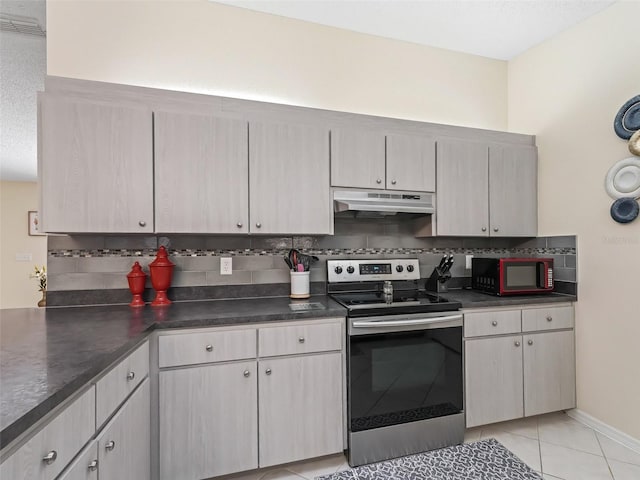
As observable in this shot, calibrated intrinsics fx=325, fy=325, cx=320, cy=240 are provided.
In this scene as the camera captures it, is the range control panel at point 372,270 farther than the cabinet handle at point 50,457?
Yes

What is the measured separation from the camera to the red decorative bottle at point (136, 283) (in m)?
1.97

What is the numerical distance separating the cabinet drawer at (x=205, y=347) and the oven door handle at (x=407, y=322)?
1.97 ft

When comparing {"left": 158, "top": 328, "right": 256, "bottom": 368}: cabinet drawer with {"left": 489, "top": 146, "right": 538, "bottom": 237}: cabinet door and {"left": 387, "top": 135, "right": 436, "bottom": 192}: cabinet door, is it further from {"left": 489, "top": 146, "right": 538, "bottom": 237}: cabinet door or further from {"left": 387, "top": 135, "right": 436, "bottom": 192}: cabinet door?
{"left": 489, "top": 146, "right": 538, "bottom": 237}: cabinet door

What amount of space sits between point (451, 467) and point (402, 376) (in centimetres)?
55

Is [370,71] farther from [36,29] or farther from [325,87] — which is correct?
[36,29]

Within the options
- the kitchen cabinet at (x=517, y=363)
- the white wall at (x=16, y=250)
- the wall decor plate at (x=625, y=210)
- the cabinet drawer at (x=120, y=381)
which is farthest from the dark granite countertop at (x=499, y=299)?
the white wall at (x=16, y=250)

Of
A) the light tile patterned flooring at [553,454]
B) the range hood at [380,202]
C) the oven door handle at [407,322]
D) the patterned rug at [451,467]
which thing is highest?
the range hood at [380,202]

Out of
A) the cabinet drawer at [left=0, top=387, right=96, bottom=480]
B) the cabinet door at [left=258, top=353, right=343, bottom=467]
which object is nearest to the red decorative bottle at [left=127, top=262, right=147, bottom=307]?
the cabinet door at [left=258, top=353, right=343, bottom=467]

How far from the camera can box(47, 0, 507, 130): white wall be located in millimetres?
2057

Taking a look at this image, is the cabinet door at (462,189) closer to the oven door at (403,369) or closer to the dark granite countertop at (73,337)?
the oven door at (403,369)

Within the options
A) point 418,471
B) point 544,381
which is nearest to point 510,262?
point 544,381

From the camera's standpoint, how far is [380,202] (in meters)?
2.19

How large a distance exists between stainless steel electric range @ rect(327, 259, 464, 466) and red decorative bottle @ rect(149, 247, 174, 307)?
1.10 metres

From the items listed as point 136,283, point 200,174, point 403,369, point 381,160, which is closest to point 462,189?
point 381,160
